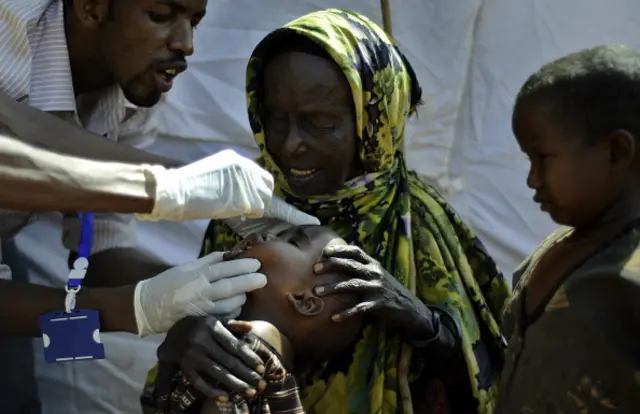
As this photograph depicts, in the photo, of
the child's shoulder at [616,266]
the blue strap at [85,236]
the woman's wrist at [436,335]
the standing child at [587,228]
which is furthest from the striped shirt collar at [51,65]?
the child's shoulder at [616,266]

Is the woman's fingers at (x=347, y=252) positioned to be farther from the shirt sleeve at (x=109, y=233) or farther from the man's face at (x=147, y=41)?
the shirt sleeve at (x=109, y=233)

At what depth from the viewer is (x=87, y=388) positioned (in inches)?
110

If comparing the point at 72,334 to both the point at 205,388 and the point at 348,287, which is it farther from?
the point at 348,287

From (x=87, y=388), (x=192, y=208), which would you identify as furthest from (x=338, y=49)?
(x=87, y=388)

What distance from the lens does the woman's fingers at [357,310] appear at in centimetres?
168

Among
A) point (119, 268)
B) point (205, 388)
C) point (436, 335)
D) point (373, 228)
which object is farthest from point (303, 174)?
point (119, 268)

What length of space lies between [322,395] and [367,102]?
62 cm

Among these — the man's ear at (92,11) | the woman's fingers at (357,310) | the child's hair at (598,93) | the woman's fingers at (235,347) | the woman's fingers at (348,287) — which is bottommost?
the woman's fingers at (235,347)

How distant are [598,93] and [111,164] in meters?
0.85

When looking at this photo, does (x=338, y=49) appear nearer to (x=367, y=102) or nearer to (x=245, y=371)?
(x=367, y=102)

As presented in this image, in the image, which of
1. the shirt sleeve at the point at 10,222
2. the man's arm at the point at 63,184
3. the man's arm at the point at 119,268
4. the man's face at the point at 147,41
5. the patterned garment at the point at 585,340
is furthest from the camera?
the man's arm at the point at 119,268

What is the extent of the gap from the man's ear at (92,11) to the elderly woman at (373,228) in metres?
0.35

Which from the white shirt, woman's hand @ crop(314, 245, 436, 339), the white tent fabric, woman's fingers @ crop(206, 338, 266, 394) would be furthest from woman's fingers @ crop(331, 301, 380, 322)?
the white tent fabric

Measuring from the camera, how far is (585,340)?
1376 mm
